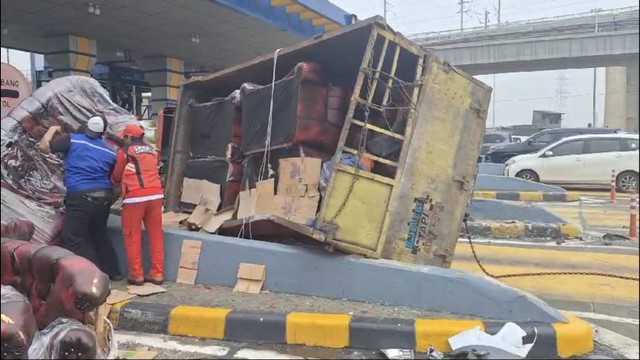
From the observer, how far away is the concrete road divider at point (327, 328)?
3824 mm

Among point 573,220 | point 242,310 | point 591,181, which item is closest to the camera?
point 242,310

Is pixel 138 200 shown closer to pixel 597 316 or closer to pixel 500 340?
A: pixel 500 340

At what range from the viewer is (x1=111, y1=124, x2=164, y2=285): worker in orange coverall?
15.8 ft

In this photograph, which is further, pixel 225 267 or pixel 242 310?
pixel 225 267

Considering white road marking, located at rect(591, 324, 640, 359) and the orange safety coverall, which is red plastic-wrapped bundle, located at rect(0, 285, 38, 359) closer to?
the orange safety coverall

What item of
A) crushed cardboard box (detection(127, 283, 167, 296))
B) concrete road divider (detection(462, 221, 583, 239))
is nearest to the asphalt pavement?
crushed cardboard box (detection(127, 283, 167, 296))

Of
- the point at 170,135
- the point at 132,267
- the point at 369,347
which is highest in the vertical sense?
the point at 170,135

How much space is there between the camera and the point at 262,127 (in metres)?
5.88

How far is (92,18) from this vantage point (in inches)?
403

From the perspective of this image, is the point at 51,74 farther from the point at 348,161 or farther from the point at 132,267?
the point at 348,161

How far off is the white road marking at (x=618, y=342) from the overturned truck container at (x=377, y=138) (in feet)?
4.69

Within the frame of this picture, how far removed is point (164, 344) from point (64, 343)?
4.09ft

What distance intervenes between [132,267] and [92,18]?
6.94 metres

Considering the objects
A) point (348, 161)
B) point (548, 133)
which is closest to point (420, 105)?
point (348, 161)
